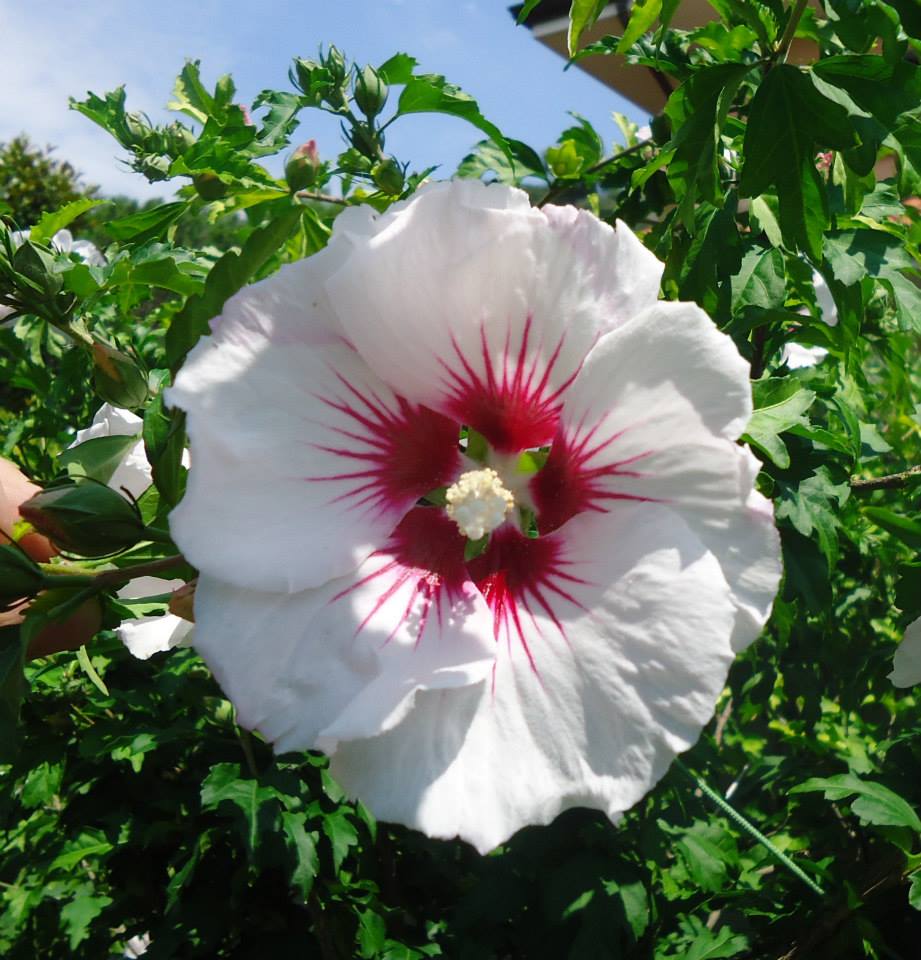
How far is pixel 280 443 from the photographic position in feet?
2.56

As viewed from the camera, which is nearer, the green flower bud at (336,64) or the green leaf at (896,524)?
the green leaf at (896,524)

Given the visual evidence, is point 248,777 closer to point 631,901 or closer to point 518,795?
point 631,901

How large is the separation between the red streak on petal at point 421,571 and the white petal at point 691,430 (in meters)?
0.21

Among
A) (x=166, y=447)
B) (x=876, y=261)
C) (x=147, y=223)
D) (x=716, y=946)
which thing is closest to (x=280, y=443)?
(x=166, y=447)

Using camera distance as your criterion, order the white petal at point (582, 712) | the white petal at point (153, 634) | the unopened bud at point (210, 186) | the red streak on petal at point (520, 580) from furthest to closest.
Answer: the unopened bud at point (210, 186), the white petal at point (153, 634), the red streak on petal at point (520, 580), the white petal at point (582, 712)

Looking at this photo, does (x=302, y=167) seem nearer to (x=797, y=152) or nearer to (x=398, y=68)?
(x=398, y=68)

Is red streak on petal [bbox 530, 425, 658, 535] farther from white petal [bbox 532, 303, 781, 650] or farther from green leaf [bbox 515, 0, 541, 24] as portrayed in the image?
green leaf [bbox 515, 0, 541, 24]

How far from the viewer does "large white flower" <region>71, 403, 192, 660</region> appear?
3.56ft

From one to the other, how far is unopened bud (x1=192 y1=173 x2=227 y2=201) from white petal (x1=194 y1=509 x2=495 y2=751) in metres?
0.81

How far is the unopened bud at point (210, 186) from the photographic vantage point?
1372mm

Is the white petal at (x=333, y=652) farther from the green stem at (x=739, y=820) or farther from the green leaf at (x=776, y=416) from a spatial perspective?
the green stem at (x=739, y=820)

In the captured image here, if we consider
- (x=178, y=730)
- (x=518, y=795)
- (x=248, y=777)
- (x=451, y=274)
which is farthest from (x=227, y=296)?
(x=178, y=730)

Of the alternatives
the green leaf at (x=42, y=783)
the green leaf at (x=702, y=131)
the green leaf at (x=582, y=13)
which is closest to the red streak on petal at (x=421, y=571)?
the green leaf at (x=702, y=131)

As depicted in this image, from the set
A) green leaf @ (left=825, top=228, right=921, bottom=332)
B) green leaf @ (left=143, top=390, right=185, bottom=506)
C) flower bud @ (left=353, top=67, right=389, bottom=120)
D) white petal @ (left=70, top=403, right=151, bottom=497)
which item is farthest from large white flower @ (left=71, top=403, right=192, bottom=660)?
green leaf @ (left=825, top=228, right=921, bottom=332)
